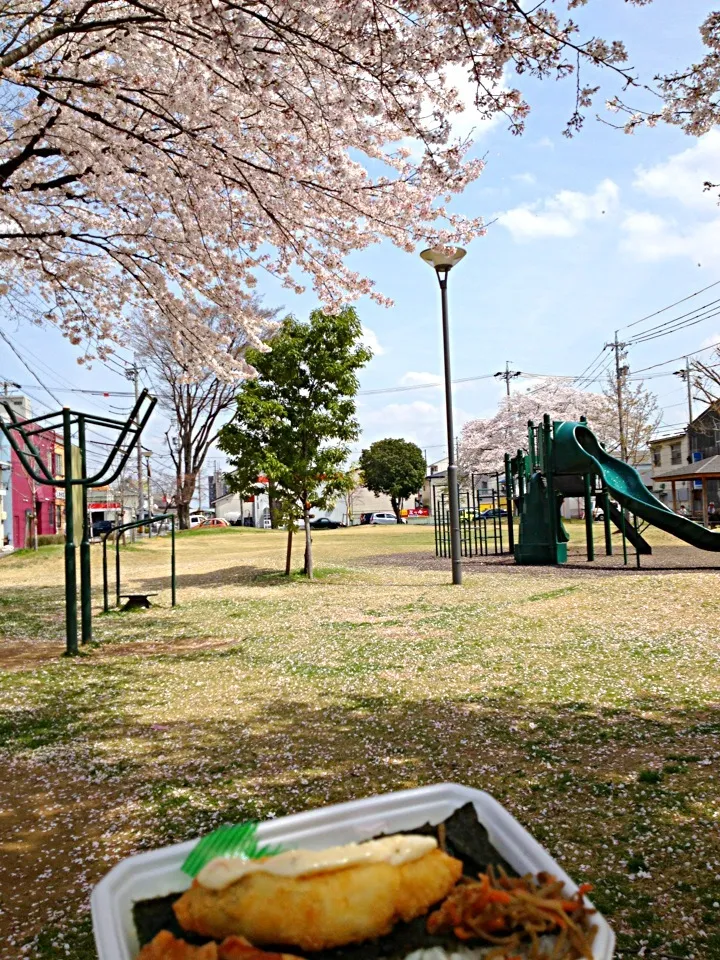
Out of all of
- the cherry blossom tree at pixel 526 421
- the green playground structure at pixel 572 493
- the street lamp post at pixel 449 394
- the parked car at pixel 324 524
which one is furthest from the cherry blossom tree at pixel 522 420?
the street lamp post at pixel 449 394

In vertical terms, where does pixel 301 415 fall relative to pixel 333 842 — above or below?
above

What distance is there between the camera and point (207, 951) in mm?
845

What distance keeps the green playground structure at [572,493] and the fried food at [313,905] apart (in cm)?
1492

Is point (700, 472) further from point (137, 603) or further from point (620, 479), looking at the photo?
point (137, 603)

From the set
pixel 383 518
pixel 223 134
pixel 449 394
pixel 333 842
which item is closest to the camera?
pixel 333 842

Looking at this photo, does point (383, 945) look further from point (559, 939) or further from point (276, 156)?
point (276, 156)

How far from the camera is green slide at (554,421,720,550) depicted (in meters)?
14.3

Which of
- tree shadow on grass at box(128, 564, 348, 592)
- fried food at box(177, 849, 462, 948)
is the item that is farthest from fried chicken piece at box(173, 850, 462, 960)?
tree shadow on grass at box(128, 564, 348, 592)

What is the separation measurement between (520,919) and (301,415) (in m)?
14.8

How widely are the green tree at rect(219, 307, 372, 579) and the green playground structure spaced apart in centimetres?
507

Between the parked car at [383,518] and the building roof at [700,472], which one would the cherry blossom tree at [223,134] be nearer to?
the building roof at [700,472]

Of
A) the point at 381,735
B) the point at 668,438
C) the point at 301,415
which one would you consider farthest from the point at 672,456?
the point at 381,735

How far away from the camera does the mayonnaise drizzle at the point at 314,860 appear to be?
0.95 m

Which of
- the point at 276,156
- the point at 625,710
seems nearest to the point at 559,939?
the point at 625,710
